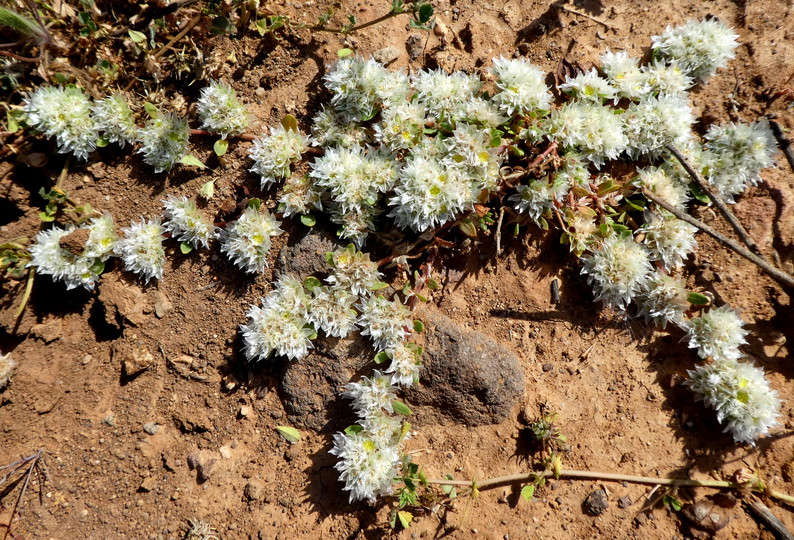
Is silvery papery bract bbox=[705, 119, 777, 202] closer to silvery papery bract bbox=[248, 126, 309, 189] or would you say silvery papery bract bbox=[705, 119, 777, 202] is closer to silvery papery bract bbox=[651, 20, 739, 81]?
silvery papery bract bbox=[651, 20, 739, 81]

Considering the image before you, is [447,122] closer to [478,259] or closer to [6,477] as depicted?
[478,259]

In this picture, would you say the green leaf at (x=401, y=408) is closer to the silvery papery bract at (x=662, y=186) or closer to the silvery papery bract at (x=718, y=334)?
the silvery papery bract at (x=718, y=334)

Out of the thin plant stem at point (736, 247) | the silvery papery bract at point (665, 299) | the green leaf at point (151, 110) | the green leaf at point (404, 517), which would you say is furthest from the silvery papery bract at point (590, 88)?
the green leaf at point (404, 517)

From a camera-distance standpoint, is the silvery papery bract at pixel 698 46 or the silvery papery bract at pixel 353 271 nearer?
the silvery papery bract at pixel 353 271

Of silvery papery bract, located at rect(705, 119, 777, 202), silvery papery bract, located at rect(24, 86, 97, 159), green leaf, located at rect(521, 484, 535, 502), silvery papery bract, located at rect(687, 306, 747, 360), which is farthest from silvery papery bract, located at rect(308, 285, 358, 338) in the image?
silvery papery bract, located at rect(705, 119, 777, 202)

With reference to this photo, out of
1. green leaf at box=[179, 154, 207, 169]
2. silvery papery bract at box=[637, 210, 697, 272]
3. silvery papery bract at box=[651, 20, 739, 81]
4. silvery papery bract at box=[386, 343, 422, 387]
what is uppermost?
silvery papery bract at box=[651, 20, 739, 81]

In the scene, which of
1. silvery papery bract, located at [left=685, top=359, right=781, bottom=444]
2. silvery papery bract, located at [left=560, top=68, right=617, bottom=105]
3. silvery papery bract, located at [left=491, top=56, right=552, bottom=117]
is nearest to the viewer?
silvery papery bract, located at [left=685, top=359, right=781, bottom=444]

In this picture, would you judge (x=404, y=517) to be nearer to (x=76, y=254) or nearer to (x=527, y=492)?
(x=527, y=492)
